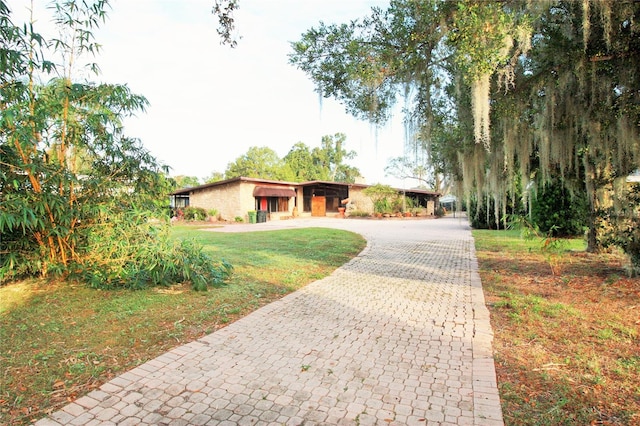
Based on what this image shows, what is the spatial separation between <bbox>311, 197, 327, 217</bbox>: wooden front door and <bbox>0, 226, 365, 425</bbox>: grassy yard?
948 inches

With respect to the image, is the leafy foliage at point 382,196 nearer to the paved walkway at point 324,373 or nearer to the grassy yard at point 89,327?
the grassy yard at point 89,327

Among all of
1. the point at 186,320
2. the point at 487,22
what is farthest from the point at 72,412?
the point at 487,22

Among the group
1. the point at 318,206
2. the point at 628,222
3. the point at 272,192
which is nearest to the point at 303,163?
the point at 318,206

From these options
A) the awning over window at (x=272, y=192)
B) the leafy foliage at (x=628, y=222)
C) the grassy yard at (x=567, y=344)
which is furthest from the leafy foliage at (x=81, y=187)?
the awning over window at (x=272, y=192)

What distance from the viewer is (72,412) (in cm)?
237

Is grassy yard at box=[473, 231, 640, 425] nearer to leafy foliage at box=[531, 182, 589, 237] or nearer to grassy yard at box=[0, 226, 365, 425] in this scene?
grassy yard at box=[0, 226, 365, 425]

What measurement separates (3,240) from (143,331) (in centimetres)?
248

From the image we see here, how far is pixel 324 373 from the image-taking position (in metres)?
2.92

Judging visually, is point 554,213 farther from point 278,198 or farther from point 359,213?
point 278,198

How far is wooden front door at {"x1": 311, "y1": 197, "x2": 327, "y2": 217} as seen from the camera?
101 feet

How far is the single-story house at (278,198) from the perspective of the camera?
921 inches

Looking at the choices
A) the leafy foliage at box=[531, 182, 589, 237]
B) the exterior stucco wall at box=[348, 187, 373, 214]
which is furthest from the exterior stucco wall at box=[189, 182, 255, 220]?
the leafy foliage at box=[531, 182, 589, 237]

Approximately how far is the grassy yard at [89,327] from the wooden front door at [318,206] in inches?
948

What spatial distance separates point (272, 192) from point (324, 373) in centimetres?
2243
